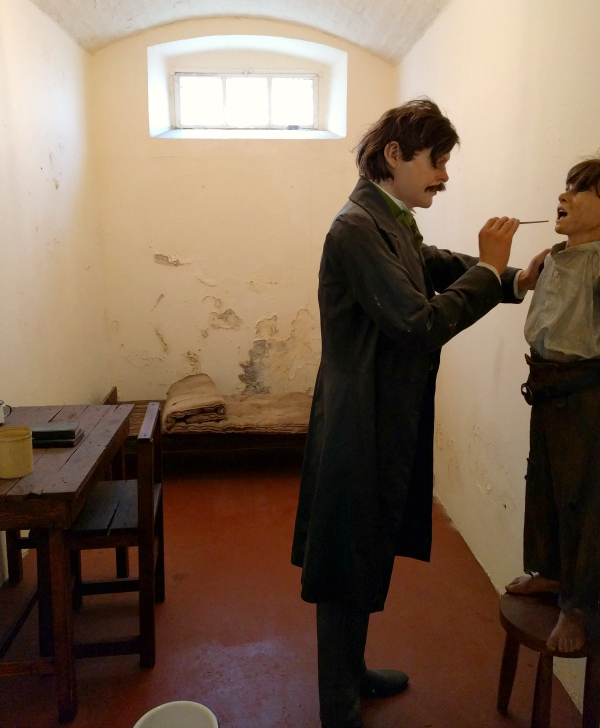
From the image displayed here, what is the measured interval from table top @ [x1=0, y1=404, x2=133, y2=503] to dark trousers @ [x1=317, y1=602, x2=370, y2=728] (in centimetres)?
70

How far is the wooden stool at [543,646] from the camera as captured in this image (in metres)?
1.32

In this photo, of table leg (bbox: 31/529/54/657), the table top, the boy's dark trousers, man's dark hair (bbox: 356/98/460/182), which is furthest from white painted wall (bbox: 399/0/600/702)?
table leg (bbox: 31/529/54/657)

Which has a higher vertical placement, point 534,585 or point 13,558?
point 534,585

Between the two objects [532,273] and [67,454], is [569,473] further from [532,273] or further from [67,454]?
[67,454]

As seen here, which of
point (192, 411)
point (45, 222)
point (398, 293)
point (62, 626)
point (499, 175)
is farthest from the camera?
point (192, 411)

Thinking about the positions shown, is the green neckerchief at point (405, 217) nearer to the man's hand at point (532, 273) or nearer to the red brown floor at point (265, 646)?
the man's hand at point (532, 273)

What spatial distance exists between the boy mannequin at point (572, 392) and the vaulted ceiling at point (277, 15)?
2006 millimetres

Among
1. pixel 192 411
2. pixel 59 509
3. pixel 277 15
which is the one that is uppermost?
pixel 277 15

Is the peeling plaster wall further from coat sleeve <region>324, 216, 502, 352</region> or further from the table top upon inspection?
coat sleeve <region>324, 216, 502, 352</region>

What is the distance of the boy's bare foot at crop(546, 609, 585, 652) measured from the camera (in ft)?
4.24

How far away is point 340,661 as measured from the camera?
1441mm

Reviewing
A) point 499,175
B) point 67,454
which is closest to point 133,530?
point 67,454

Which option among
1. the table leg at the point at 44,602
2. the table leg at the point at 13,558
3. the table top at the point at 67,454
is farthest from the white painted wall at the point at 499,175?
the table leg at the point at 13,558

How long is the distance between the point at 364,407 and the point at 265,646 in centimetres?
110
